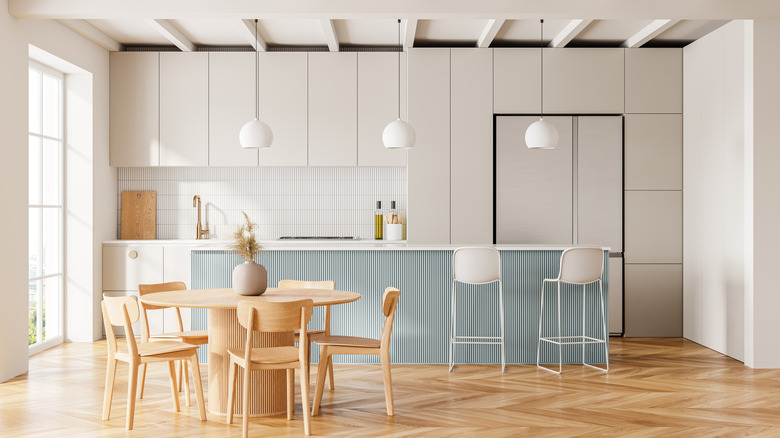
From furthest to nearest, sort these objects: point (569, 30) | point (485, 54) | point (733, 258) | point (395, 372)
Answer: point (485, 54), point (569, 30), point (733, 258), point (395, 372)

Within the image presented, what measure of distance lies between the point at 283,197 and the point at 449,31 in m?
2.53

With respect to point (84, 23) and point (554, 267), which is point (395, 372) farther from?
point (84, 23)

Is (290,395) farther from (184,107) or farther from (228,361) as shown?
(184,107)

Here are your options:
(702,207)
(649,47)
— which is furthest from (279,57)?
(702,207)

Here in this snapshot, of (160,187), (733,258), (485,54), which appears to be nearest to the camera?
(733,258)

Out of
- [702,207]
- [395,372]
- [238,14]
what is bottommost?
[395,372]

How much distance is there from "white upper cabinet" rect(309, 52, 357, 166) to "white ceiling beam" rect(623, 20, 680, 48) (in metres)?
2.78

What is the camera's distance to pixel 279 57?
6.86m

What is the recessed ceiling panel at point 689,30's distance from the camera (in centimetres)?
607

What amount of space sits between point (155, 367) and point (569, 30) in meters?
4.67

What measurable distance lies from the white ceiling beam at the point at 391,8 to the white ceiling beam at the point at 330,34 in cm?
120

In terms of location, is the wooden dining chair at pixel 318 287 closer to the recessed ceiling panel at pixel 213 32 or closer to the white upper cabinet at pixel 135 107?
the recessed ceiling panel at pixel 213 32

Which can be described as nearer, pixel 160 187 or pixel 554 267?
pixel 554 267

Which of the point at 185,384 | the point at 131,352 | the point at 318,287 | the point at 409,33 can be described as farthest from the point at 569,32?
the point at 131,352
